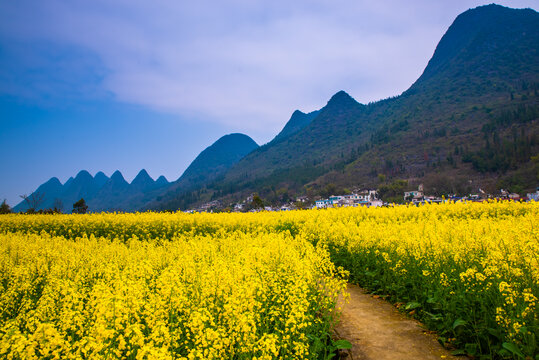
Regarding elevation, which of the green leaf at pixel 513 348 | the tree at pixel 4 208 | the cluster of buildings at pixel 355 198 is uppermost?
the tree at pixel 4 208

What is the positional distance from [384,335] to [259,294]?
108 inches

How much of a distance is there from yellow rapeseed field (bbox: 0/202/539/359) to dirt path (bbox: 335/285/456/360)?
298 mm

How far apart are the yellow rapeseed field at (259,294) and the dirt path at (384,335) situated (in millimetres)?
298

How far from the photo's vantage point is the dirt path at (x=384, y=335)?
4.59 m

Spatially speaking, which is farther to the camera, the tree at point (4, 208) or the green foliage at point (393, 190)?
the green foliage at point (393, 190)

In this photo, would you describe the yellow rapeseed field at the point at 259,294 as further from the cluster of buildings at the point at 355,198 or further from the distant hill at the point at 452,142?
the cluster of buildings at the point at 355,198

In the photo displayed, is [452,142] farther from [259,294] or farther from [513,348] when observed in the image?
[259,294]

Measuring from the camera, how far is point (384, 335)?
5227 millimetres

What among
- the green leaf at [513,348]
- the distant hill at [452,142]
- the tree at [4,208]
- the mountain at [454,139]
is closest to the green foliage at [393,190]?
the distant hill at [452,142]

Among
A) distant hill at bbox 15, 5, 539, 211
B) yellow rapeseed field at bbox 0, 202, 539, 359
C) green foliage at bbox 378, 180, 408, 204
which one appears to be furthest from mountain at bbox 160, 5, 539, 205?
yellow rapeseed field at bbox 0, 202, 539, 359

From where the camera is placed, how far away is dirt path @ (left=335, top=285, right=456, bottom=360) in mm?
4594

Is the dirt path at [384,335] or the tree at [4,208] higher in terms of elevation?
the tree at [4,208]

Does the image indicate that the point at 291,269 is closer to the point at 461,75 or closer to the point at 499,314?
the point at 499,314

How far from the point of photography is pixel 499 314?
13.2 feet
